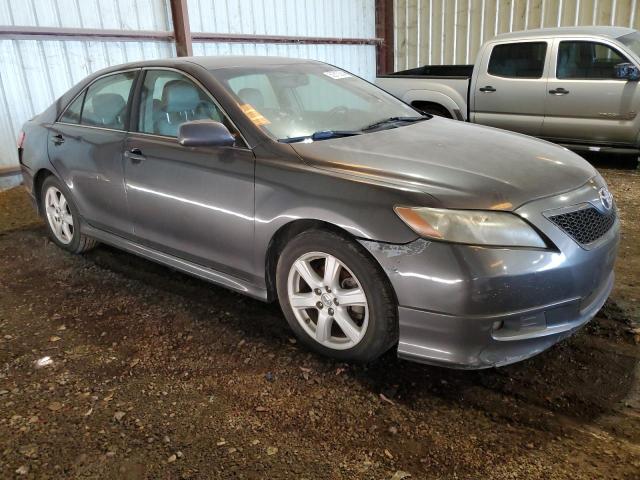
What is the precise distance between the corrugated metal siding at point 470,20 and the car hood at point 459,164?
27.1 ft

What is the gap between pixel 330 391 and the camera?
8.23 feet

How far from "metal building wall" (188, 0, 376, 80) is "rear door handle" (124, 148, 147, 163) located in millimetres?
6041

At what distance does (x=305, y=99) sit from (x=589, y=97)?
15.4ft

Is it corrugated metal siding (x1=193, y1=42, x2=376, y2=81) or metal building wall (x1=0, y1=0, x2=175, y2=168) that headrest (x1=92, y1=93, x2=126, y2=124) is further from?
corrugated metal siding (x1=193, y1=42, x2=376, y2=81)

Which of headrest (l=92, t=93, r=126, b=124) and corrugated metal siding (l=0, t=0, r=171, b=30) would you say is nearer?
headrest (l=92, t=93, r=126, b=124)

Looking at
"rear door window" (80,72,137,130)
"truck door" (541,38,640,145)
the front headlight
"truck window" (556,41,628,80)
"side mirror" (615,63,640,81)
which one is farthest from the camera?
"truck window" (556,41,628,80)

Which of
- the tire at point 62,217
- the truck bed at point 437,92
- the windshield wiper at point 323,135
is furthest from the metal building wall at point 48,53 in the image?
the windshield wiper at point 323,135

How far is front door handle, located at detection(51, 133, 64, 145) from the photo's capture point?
406 centimetres

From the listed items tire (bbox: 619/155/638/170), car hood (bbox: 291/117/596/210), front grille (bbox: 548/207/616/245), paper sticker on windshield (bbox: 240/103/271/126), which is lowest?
tire (bbox: 619/155/638/170)

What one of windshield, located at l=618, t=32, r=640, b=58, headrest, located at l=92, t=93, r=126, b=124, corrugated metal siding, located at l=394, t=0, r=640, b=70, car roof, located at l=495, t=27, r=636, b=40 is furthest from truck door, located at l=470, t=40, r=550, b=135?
headrest, located at l=92, t=93, r=126, b=124

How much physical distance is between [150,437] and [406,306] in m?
1.22

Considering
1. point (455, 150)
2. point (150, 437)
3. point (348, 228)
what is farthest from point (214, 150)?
point (150, 437)

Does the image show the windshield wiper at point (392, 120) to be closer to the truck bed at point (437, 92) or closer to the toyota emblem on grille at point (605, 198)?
the toyota emblem on grille at point (605, 198)

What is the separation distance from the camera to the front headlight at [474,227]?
2.19 meters
